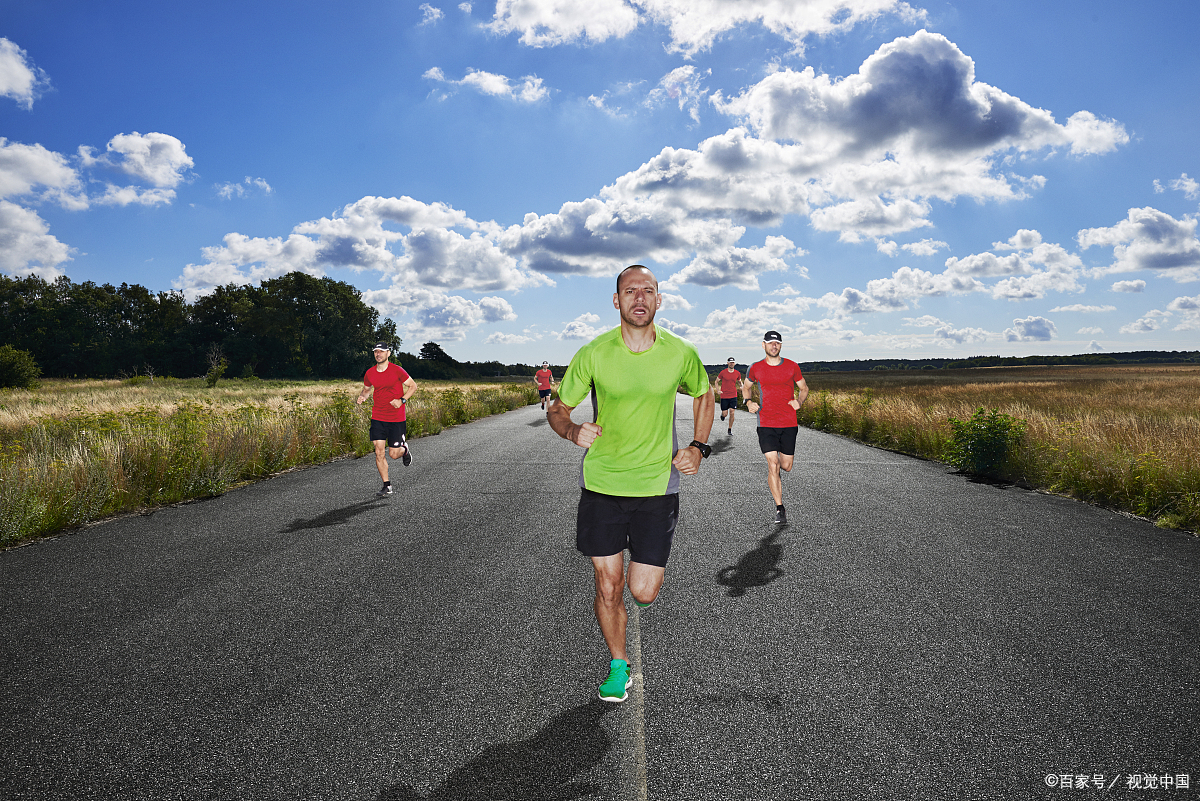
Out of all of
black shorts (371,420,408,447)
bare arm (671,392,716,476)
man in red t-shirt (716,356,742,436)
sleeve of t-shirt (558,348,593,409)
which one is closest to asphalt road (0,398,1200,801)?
bare arm (671,392,716,476)

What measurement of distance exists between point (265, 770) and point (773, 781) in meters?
2.08

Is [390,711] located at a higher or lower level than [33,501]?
lower

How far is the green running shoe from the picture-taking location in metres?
2.93

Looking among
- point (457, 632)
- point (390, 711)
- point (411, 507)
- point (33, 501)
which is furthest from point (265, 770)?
point (33, 501)

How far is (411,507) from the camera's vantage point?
7.52 meters

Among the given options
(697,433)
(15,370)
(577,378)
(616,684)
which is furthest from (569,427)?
(15,370)

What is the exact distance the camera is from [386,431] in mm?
8703

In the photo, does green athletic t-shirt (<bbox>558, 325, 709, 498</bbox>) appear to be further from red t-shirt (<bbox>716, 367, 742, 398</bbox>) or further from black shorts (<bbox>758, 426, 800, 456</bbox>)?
red t-shirt (<bbox>716, 367, 742, 398</bbox>)

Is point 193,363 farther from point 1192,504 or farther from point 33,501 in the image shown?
point 1192,504

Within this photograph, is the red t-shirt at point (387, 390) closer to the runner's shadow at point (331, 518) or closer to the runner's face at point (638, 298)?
the runner's shadow at point (331, 518)

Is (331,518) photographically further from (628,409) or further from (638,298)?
(638,298)

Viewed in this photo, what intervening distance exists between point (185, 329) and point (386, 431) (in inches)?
3265

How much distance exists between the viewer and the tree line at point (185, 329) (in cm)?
6694

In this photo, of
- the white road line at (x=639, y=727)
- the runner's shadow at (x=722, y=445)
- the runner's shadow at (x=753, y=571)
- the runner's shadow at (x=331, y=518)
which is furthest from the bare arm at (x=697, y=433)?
the runner's shadow at (x=722, y=445)
